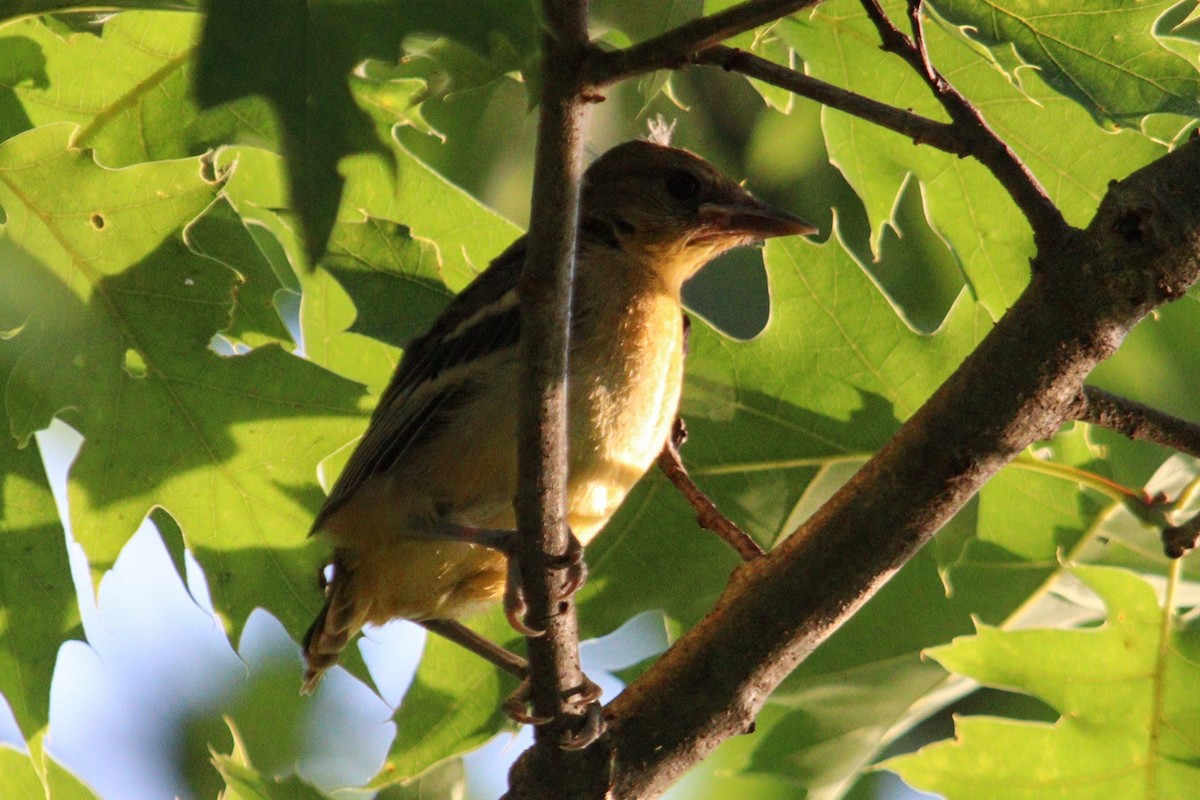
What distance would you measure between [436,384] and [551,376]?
1641 millimetres

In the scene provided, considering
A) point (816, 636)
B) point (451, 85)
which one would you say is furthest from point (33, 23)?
point (816, 636)

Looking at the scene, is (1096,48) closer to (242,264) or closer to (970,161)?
(970,161)

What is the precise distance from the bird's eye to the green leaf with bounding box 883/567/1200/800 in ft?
5.88

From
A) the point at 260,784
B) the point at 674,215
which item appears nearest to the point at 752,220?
the point at 674,215

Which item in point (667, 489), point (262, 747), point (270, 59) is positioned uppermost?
point (270, 59)

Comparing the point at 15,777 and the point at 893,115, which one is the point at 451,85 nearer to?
the point at 893,115

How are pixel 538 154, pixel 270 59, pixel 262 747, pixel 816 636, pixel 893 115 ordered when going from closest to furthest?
pixel 270 59 → pixel 538 154 → pixel 893 115 → pixel 816 636 → pixel 262 747

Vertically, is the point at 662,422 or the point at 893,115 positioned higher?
the point at 893,115

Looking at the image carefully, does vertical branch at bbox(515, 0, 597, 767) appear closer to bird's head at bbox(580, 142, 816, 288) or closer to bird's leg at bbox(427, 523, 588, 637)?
bird's leg at bbox(427, 523, 588, 637)

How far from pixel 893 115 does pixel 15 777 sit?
324 cm

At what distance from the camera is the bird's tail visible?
166 inches

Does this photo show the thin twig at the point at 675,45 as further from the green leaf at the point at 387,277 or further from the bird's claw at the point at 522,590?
the green leaf at the point at 387,277

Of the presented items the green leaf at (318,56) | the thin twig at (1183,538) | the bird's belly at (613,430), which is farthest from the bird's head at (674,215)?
the green leaf at (318,56)

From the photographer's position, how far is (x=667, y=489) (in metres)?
4.43
